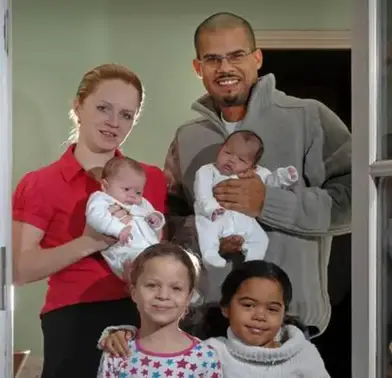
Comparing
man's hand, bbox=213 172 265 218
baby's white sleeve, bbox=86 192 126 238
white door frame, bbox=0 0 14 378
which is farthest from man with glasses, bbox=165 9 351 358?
white door frame, bbox=0 0 14 378

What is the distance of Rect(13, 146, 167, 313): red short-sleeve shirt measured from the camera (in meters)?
1.33

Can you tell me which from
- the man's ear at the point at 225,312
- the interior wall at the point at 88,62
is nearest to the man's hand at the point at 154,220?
the interior wall at the point at 88,62

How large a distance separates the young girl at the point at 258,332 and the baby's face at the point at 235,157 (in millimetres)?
194

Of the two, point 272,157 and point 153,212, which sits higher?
point 272,157

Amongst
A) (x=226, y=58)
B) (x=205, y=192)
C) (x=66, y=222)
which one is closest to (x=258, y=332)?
(x=205, y=192)

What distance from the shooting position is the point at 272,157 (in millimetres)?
1371

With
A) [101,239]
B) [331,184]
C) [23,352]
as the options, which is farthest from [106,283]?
[331,184]

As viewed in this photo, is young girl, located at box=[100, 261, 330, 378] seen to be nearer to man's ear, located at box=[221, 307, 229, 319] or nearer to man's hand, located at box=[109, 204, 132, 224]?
man's ear, located at box=[221, 307, 229, 319]

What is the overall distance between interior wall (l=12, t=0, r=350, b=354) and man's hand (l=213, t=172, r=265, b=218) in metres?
0.14

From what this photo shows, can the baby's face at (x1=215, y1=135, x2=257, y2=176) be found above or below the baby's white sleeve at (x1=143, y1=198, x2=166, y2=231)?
above

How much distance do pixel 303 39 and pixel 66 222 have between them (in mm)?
620

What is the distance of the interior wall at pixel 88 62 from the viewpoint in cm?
135

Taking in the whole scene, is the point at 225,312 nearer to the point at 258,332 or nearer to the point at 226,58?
the point at 258,332

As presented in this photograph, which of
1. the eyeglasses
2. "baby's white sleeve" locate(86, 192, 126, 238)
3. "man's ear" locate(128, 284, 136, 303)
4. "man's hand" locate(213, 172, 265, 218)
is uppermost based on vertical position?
the eyeglasses
